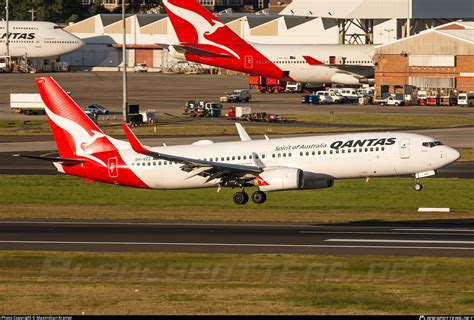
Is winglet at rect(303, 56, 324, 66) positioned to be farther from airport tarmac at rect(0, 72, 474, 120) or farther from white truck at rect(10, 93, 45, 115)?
white truck at rect(10, 93, 45, 115)

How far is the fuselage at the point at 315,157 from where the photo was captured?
6369 cm

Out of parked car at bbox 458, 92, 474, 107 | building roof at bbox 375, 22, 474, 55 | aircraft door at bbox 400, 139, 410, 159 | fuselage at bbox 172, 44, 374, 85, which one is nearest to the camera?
aircraft door at bbox 400, 139, 410, 159

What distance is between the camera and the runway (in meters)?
51.1

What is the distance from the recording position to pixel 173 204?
70562 millimetres

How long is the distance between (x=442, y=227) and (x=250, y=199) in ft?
51.6

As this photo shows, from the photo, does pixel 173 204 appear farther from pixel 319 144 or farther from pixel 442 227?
pixel 442 227

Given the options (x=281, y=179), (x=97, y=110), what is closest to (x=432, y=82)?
(x=97, y=110)

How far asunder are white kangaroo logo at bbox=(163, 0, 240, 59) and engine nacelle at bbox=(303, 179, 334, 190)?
9735 cm

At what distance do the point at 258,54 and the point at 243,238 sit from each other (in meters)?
114

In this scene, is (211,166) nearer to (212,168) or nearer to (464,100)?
(212,168)

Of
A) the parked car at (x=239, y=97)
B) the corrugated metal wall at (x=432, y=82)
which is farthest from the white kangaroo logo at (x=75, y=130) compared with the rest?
the corrugated metal wall at (x=432, y=82)

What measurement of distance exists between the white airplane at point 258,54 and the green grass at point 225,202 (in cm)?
8144

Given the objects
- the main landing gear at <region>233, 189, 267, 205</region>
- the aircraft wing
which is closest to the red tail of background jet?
the main landing gear at <region>233, 189, 267, 205</region>

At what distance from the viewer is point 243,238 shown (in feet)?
179
